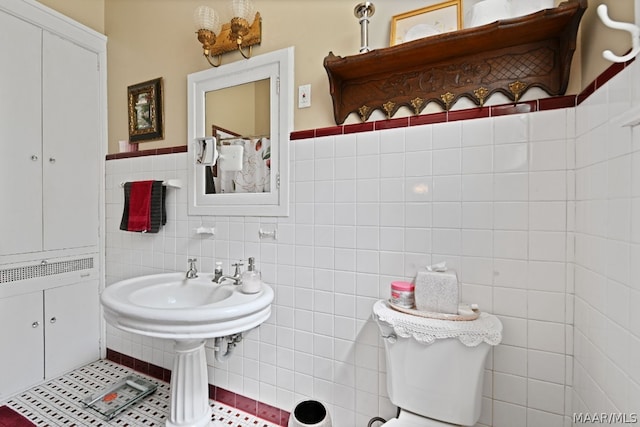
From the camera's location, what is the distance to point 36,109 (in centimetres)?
166

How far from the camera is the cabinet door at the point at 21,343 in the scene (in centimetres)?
156

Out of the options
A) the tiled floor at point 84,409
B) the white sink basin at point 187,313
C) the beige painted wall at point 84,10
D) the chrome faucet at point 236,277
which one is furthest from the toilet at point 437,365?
the beige painted wall at point 84,10

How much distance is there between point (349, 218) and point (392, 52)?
0.66 meters

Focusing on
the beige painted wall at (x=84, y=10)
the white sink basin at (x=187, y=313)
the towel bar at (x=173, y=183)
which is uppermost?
the beige painted wall at (x=84, y=10)

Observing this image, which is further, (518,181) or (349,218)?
(349,218)

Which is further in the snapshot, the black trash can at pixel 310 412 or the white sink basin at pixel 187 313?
the black trash can at pixel 310 412

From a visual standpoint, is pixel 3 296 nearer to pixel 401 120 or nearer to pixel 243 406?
pixel 243 406

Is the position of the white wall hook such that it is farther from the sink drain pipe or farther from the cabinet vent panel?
the cabinet vent panel

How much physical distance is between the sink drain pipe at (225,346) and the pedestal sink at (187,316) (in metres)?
0.11

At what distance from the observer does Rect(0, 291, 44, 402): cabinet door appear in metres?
1.56

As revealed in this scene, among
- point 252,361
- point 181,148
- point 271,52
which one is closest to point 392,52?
point 271,52

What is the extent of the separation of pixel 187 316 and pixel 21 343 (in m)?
1.40

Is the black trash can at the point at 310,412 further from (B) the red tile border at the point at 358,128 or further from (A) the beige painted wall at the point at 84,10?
(A) the beige painted wall at the point at 84,10

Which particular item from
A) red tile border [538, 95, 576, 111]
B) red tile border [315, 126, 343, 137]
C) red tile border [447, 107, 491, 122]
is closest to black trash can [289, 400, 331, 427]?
red tile border [315, 126, 343, 137]
